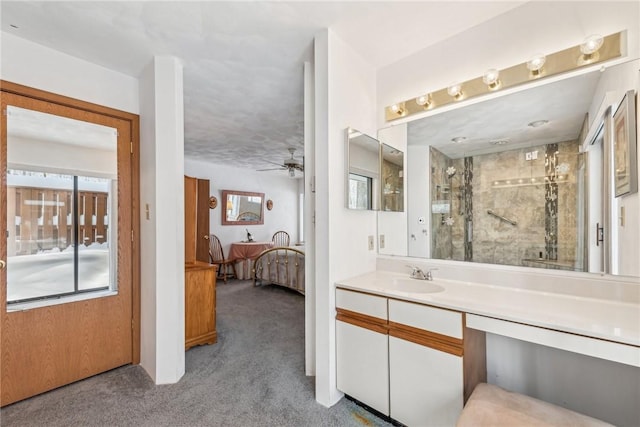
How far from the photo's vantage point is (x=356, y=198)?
2.08 metres

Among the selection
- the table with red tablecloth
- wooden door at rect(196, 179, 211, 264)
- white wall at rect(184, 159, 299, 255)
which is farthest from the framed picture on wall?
white wall at rect(184, 159, 299, 255)

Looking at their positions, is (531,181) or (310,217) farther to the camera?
(310,217)

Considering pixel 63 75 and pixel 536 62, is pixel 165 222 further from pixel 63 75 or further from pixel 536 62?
pixel 536 62

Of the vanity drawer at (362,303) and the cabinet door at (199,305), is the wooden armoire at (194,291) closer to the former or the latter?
the cabinet door at (199,305)

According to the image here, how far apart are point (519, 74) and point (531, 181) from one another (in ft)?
2.15

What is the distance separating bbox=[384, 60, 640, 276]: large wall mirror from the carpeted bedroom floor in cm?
135

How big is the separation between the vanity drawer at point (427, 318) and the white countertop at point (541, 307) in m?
0.04

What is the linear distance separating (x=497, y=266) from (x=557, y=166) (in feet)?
2.20

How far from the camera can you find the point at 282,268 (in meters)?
4.81

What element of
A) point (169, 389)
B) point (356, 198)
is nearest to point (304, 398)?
point (169, 389)

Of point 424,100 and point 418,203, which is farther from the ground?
point 424,100

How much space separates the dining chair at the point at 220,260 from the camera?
587 cm

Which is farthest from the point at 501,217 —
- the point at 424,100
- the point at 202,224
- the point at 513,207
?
the point at 202,224

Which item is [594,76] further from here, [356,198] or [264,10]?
[264,10]
